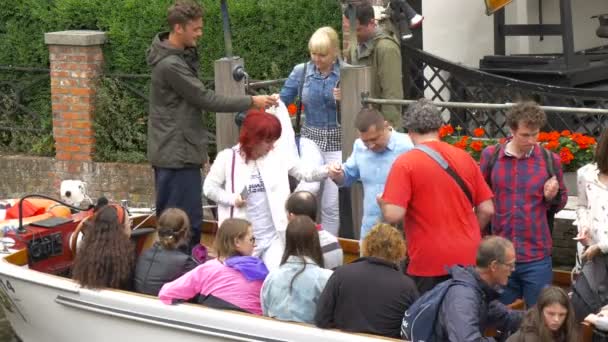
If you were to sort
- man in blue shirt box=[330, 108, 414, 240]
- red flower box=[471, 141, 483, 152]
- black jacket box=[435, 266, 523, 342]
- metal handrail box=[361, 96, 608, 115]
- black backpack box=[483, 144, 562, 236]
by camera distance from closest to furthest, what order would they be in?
black jacket box=[435, 266, 523, 342] < black backpack box=[483, 144, 562, 236] < man in blue shirt box=[330, 108, 414, 240] < metal handrail box=[361, 96, 608, 115] < red flower box=[471, 141, 483, 152]

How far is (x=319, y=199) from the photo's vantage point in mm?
9039

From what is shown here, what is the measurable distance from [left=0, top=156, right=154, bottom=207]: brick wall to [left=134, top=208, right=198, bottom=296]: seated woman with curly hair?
484 centimetres

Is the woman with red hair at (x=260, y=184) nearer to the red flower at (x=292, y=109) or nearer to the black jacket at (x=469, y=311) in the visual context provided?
the black jacket at (x=469, y=311)

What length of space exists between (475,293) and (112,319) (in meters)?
2.54

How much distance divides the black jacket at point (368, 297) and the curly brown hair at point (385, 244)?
4cm

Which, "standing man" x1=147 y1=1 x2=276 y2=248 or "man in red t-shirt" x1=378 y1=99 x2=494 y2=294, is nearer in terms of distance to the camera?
"man in red t-shirt" x1=378 y1=99 x2=494 y2=294

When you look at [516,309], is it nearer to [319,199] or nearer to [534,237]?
[534,237]

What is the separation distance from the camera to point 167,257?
778 cm

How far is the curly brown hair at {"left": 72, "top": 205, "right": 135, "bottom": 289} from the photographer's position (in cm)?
798

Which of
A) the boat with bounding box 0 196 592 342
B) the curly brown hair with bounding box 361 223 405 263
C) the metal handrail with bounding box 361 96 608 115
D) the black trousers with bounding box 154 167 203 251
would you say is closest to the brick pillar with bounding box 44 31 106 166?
the boat with bounding box 0 196 592 342

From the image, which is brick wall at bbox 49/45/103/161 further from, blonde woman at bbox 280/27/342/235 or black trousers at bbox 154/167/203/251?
black trousers at bbox 154/167/203/251

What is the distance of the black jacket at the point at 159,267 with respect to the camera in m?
7.77

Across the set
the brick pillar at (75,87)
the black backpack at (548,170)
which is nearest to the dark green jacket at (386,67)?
the black backpack at (548,170)

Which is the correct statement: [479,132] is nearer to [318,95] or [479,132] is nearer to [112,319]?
[318,95]
